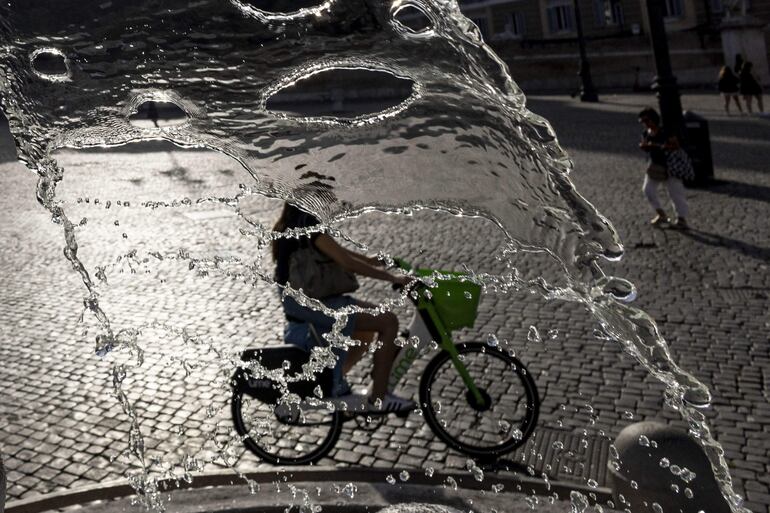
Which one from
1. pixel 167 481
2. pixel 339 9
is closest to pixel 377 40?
pixel 339 9

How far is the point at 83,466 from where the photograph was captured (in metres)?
4.99

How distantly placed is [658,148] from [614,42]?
81.0ft

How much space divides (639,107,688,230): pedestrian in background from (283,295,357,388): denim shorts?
593cm

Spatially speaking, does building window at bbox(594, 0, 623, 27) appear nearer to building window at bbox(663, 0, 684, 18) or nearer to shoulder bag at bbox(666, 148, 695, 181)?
building window at bbox(663, 0, 684, 18)

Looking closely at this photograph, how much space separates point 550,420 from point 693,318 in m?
2.17

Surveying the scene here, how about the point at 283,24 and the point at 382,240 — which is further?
the point at 382,240

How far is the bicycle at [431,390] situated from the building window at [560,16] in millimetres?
39033

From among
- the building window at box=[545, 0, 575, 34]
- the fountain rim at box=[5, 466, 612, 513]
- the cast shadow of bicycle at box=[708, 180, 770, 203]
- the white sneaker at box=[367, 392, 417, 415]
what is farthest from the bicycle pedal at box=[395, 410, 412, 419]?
the building window at box=[545, 0, 575, 34]

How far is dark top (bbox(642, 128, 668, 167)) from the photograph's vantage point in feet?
32.4

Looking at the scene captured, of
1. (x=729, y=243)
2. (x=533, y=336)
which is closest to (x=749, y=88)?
(x=729, y=243)

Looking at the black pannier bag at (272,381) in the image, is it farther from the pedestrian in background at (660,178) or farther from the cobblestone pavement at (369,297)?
the pedestrian in background at (660,178)

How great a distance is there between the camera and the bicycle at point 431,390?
489 cm

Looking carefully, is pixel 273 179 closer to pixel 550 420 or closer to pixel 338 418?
pixel 338 418

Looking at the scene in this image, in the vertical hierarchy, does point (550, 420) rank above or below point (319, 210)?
below
